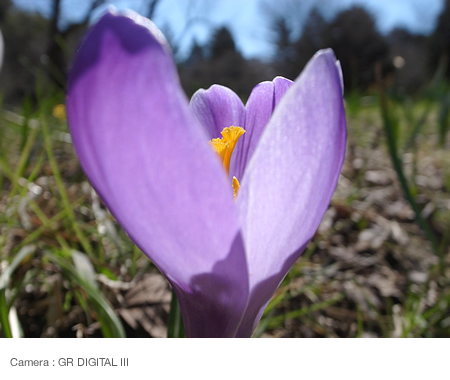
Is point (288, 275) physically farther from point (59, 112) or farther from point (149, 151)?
point (59, 112)

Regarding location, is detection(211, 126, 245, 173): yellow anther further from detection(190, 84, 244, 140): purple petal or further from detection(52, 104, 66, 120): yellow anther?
detection(52, 104, 66, 120): yellow anther

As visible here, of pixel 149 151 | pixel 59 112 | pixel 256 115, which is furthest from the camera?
pixel 59 112

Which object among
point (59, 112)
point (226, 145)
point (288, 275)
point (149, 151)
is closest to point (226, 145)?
point (226, 145)

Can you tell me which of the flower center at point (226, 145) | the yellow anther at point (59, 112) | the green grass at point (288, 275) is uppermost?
the flower center at point (226, 145)

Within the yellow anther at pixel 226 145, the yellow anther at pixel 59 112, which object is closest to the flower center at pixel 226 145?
the yellow anther at pixel 226 145

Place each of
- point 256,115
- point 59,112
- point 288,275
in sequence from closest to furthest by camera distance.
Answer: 1. point 256,115
2. point 288,275
3. point 59,112

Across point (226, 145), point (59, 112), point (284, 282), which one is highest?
point (226, 145)

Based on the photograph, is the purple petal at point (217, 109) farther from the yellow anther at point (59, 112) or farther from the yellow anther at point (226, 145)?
the yellow anther at point (59, 112)
